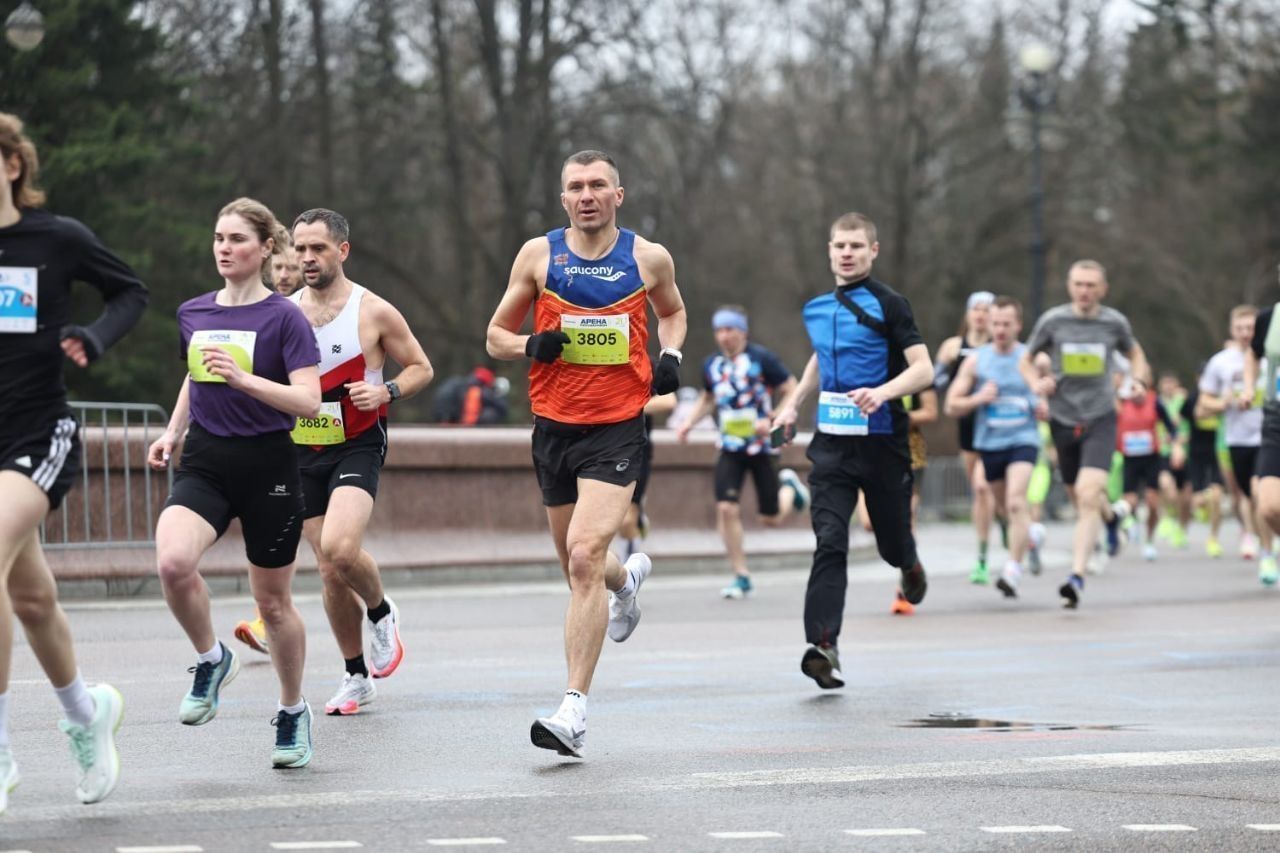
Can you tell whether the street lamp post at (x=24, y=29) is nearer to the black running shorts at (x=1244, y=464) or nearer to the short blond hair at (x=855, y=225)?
the black running shorts at (x=1244, y=464)

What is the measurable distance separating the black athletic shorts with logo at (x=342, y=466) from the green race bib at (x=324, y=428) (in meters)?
0.05

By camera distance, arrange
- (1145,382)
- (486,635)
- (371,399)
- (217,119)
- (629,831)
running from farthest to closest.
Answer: (217,119), (1145,382), (486,635), (371,399), (629,831)

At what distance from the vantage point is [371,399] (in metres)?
8.05

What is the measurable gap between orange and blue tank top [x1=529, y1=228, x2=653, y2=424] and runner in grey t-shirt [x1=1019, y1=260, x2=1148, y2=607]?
276 inches

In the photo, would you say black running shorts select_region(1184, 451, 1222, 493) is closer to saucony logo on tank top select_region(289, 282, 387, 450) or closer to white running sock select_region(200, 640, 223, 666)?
saucony logo on tank top select_region(289, 282, 387, 450)

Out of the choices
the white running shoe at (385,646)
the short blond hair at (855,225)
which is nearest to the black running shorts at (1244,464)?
the short blond hair at (855,225)

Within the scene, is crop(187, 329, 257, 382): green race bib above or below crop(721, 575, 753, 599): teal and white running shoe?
above

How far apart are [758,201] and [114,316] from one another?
41.0 m

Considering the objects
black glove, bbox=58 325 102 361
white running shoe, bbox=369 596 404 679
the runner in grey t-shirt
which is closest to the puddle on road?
white running shoe, bbox=369 596 404 679

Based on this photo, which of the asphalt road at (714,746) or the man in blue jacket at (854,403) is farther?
the man in blue jacket at (854,403)

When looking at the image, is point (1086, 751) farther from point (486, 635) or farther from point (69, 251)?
point (486, 635)

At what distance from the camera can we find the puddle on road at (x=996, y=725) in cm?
812

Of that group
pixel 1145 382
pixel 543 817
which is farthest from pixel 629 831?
pixel 1145 382

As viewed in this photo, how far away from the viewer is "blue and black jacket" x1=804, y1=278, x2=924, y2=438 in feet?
32.3
